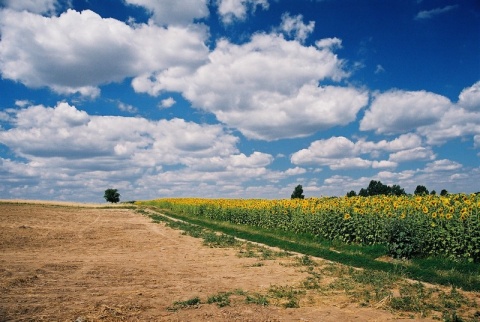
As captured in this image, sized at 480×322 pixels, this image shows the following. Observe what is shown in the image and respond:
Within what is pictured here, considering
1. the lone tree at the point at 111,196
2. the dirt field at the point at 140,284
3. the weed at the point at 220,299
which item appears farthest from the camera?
the lone tree at the point at 111,196

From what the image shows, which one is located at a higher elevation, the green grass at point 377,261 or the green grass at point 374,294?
the green grass at point 377,261

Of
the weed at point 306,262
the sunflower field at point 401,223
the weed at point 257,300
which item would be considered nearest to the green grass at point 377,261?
the sunflower field at point 401,223

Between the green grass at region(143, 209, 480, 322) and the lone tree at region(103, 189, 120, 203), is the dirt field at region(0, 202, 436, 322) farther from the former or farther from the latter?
the lone tree at region(103, 189, 120, 203)

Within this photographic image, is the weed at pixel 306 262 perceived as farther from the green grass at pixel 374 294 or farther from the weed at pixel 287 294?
the weed at pixel 287 294

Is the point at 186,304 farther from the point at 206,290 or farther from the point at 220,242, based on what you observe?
the point at 220,242

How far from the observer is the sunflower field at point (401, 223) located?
494 inches

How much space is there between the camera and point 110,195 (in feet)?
351

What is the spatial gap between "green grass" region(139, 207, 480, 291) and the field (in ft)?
3.26

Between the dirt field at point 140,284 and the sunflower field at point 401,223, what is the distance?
14.7 ft

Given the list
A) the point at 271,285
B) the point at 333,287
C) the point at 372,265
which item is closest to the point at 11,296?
the point at 271,285

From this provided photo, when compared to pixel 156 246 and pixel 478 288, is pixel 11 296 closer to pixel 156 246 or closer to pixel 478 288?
pixel 156 246

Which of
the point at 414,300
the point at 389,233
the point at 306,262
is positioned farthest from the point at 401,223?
the point at 414,300

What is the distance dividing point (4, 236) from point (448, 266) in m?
20.8

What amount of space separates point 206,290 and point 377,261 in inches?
274
